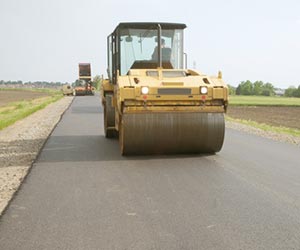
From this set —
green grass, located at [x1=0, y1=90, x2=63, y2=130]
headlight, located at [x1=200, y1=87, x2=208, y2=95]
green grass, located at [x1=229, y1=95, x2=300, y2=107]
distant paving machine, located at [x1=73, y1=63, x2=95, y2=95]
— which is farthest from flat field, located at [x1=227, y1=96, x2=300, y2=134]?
distant paving machine, located at [x1=73, y1=63, x2=95, y2=95]

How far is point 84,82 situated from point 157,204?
50669 mm

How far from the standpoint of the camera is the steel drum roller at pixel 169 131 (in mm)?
8469

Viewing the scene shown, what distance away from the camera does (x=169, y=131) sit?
27.9 ft

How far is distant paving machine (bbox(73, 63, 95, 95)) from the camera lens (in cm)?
5341

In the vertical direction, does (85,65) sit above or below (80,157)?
above

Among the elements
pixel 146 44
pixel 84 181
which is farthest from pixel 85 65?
pixel 84 181

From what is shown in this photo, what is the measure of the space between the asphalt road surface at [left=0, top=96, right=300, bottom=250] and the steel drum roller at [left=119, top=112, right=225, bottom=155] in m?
0.26

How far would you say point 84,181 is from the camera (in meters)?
6.72

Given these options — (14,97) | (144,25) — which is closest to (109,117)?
(144,25)

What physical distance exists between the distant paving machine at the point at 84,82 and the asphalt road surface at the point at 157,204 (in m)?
45.2

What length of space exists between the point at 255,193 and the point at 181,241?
2.16 metres

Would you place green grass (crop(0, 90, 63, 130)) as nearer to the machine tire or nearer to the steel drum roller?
the machine tire

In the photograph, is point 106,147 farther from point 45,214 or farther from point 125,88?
point 45,214

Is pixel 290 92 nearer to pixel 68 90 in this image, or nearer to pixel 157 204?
pixel 68 90
